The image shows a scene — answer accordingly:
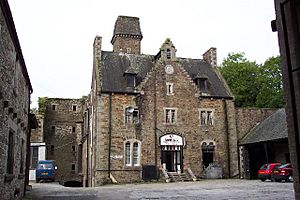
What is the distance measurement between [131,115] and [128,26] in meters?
14.2

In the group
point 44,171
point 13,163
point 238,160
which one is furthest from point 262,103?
point 13,163

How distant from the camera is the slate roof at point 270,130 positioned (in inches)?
1062

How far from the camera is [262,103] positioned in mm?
42562

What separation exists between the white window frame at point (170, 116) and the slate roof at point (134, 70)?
11.5ft

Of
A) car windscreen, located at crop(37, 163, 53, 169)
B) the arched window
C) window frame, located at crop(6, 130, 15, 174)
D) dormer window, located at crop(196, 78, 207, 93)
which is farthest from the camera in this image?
car windscreen, located at crop(37, 163, 53, 169)

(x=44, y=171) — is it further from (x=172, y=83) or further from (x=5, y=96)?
(x=5, y=96)

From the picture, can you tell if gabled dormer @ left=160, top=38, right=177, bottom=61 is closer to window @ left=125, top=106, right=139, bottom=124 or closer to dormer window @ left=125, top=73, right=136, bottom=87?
dormer window @ left=125, top=73, right=136, bottom=87

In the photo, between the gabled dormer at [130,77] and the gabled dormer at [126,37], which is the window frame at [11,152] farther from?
the gabled dormer at [126,37]

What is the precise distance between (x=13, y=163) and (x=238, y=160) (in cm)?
2396

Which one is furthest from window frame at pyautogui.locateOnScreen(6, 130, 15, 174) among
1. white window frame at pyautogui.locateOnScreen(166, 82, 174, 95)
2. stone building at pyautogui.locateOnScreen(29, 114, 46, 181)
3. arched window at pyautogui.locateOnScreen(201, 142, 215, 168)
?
stone building at pyautogui.locateOnScreen(29, 114, 46, 181)

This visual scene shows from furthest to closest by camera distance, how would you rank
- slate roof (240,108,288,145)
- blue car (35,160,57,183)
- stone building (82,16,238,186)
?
blue car (35,160,57,183)
stone building (82,16,238,186)
slate roof (240,108,288,145)

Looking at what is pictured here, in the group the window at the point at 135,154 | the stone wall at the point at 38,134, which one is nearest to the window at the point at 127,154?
the window at the point at 135,154

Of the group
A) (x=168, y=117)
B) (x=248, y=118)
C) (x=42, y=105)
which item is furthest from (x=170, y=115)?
(x=42, y=105)

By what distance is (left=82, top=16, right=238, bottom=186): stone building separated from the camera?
2892 centimetres
